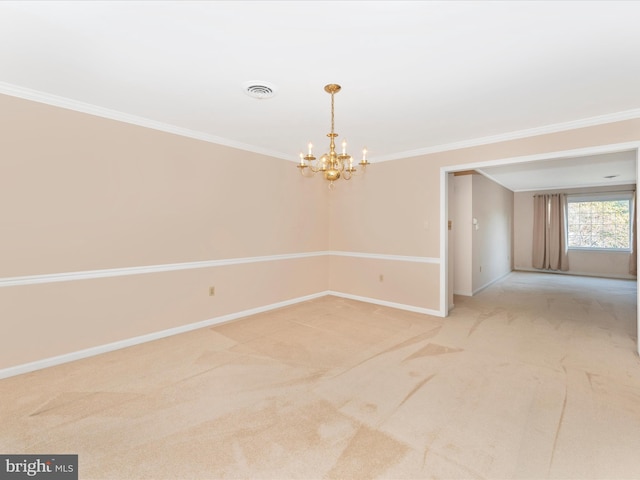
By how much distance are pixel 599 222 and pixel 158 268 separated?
1074 cm

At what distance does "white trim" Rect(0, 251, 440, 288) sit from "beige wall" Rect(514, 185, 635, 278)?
6574 mm

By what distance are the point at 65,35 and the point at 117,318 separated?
255cm

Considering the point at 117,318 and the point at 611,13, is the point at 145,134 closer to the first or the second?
the point at 117,318

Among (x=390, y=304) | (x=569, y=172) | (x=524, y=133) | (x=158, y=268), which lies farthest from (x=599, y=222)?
(x=158, y=268)

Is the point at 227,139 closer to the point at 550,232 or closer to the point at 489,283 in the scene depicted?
the point at 489,283

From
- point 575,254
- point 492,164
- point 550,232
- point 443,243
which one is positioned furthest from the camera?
point 550,232

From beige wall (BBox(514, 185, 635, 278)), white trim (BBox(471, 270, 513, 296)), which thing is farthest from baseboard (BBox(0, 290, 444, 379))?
beige wall (BBox(514, 185, 635, 278))

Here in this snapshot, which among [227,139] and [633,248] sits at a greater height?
[227,139]

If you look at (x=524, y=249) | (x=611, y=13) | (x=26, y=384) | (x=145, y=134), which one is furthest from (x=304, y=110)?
(x=524, y=249)

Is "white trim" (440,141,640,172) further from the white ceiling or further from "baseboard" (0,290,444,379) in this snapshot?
"baseboard" (0,290,444,379)

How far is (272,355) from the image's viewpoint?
3.06 m

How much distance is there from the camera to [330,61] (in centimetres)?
220

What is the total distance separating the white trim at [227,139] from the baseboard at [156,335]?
236 centimetres

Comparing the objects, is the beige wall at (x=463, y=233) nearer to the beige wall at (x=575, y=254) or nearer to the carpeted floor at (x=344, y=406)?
the carpeted floor at (x=344, y=406)
